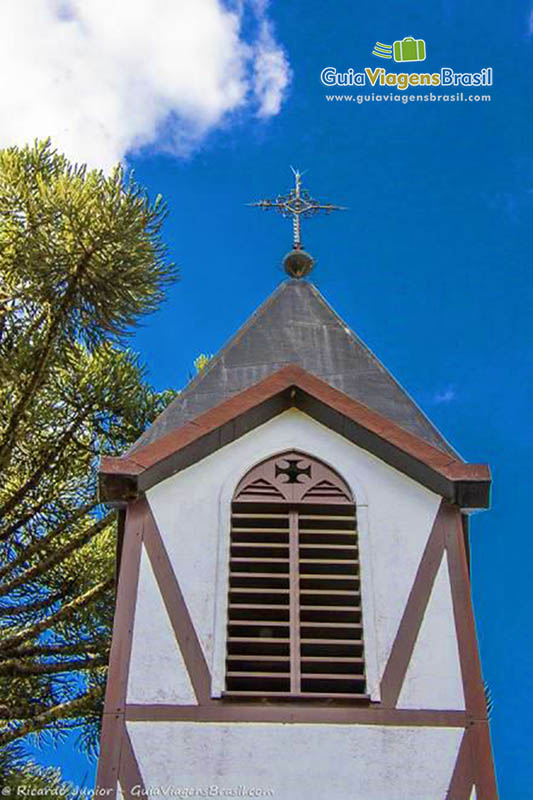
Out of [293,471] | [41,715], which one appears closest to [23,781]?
[41,715]

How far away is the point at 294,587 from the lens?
8.25 meters

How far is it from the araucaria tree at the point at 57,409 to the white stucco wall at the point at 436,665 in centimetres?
418

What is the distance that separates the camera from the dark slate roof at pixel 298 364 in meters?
9.76

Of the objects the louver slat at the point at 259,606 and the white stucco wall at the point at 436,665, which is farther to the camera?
the louver slat at the point at 259,606

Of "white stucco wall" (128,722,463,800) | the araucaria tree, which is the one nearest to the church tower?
"white stucco wall" (128,722,463,800)

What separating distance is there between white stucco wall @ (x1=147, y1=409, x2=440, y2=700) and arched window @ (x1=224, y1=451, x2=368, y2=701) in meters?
0.08

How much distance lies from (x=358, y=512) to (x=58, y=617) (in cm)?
383

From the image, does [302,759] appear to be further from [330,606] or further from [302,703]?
[330,606]

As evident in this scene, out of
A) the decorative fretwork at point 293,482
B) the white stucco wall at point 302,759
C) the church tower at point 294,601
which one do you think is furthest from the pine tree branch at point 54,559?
the white stucco wall at point 302,759

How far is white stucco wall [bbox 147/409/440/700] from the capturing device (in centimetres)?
796

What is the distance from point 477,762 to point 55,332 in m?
6.02

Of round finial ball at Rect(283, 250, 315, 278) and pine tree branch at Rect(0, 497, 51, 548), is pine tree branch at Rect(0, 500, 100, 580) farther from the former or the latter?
round finial ball at Rect(283, 250, 315, 278)

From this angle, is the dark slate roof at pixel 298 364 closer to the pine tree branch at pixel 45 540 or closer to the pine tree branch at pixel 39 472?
the pine tree branch at pixel 39 472

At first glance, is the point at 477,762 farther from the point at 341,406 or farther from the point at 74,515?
the point at 74,515
